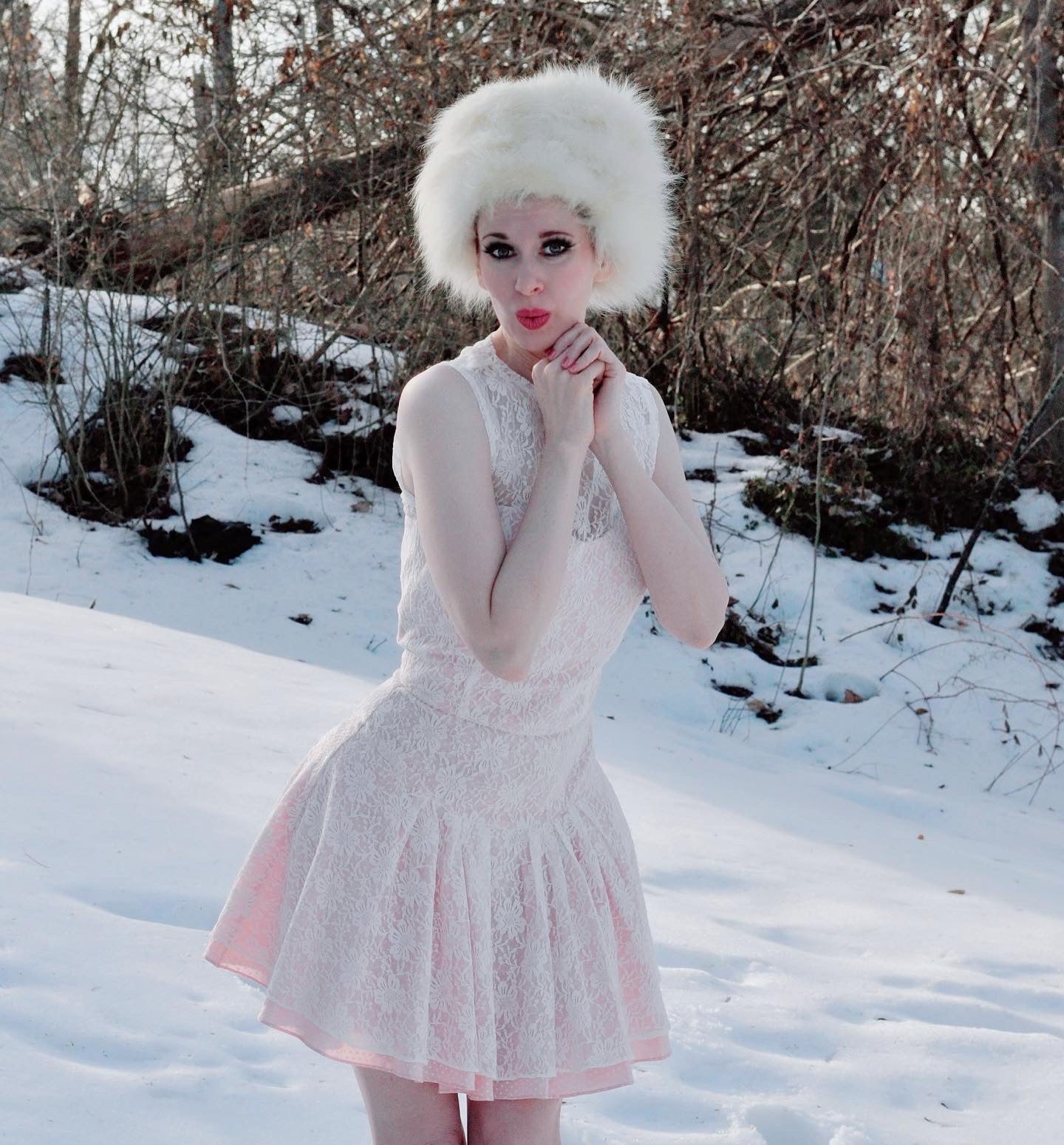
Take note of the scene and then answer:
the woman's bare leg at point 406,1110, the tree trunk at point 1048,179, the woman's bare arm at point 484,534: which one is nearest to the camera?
the woman's bare arm at point 484,534

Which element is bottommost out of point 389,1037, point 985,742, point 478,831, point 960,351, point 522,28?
point 985,742

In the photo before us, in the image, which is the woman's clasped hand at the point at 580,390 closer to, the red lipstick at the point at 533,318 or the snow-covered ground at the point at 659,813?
the red lipstick at the point at 533,318

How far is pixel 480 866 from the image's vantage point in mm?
1417

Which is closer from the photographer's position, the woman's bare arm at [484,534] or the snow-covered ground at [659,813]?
the woman's bare arm at [484,534]

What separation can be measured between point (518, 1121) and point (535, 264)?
3.04 ft

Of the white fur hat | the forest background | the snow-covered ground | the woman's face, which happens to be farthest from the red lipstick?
the forest background

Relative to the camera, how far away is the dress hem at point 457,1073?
1368mm

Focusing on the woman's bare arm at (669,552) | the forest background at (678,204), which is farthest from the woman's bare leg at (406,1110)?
the forest background at (678,204)

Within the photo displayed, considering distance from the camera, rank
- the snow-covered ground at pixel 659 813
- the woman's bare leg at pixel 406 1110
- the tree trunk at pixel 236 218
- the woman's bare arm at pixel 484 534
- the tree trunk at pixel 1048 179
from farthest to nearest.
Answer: the tree trunk at pixel 236 218, the tree trunk at pixel 1048 179, the snow-covered ground at pixel 659 813, the woman's bare leg at pixel 406 1110, the woman's bare arm at pixel 484 534

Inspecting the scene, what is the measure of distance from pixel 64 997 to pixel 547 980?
1.19 m

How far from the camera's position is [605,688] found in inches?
213

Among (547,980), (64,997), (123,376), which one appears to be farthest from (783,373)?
(547,980)

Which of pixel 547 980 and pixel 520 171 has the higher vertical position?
pixel 520 171

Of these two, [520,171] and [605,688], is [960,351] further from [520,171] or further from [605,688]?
[520,171]
